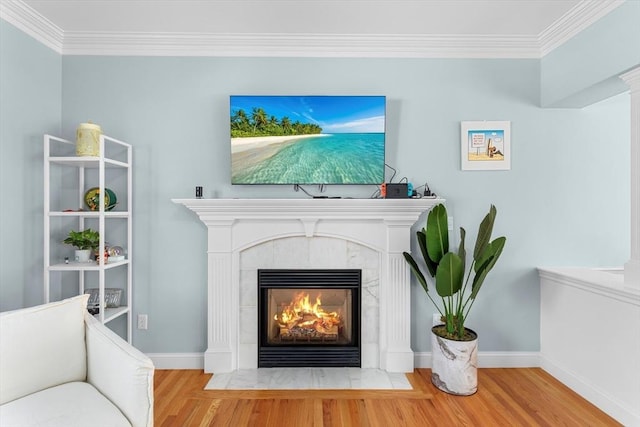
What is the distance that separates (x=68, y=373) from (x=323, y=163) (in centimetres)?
196

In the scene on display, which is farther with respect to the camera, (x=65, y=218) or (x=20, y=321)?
(x=65, y=218)

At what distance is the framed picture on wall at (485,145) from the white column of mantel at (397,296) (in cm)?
75

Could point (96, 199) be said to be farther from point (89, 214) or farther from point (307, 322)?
point (307, 322)

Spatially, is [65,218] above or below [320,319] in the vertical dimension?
above

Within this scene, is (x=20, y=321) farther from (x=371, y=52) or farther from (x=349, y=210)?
(x=371, y=52)

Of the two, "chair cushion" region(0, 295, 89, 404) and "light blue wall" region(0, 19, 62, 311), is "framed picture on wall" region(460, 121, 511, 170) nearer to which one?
"chair cushion" region(0, 295, 89, 404)

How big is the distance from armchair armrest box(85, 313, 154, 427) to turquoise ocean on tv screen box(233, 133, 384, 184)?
140 centimetres

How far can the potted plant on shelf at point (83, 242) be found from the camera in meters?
2.46

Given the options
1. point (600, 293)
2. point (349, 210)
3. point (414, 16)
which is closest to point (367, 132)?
point (349, 210)

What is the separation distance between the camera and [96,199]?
8.61 feet

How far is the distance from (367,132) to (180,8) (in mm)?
1519

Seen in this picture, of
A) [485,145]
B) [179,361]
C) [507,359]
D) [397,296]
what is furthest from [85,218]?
[507,359]

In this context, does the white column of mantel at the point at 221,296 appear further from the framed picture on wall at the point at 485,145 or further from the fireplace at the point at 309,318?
the framed picture on wall at the point at 485,145

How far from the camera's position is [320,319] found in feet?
9.39
